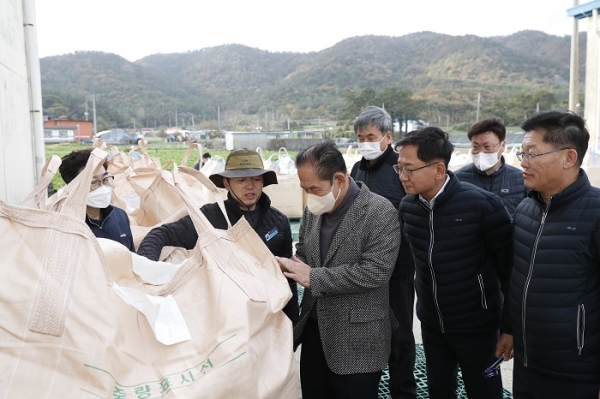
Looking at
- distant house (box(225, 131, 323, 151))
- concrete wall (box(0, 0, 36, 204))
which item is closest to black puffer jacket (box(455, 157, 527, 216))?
concrete wall (box(0, 0, 36, 204))

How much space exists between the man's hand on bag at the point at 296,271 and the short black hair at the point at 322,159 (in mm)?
336

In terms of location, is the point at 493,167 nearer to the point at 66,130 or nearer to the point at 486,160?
the point at 486,160

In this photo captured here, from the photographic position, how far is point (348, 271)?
Answer: 1.88 meters

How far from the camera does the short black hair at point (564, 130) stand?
70.4 inches

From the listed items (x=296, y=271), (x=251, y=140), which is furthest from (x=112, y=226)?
(x=251, y=140)

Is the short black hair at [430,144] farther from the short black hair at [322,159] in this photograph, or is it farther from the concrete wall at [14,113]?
the concrete wall at [14,113]

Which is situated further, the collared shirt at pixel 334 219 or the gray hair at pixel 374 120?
the gray hair at pixel 374 120

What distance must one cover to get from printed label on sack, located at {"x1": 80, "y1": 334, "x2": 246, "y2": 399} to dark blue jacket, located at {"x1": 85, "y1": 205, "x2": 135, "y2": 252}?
1.53 meters

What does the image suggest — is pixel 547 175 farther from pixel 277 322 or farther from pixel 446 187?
pixel 277 322

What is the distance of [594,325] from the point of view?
1722 mm

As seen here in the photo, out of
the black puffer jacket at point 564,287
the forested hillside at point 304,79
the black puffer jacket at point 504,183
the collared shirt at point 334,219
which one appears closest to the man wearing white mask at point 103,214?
the collared shirt at point 334,219

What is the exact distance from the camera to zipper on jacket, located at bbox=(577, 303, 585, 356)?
1.71 meters

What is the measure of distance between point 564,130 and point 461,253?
625mm

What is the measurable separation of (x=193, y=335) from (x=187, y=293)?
0.13 metres
